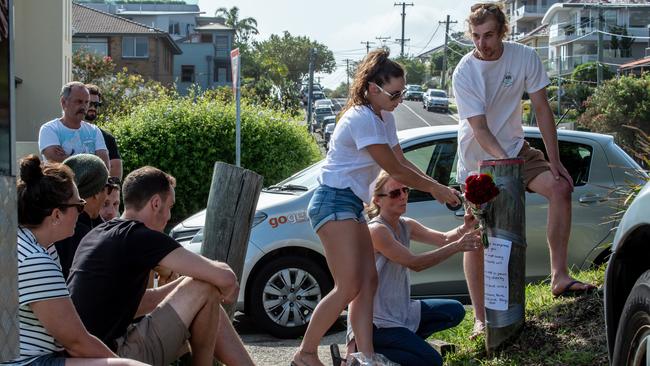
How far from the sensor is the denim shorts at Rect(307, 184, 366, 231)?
559cm

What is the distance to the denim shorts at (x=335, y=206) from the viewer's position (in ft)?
18.3

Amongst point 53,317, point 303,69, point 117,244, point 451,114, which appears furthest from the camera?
point 303,69

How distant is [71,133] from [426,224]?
3.07 meters

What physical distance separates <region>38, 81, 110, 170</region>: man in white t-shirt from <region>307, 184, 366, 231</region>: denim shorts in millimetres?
3140

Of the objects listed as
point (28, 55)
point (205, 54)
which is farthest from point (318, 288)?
point (205, 54)

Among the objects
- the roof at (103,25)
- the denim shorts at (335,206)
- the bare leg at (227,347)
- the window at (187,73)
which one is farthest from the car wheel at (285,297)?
the window at (187,73)

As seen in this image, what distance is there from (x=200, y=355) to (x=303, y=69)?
117 metres

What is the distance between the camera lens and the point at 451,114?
8438 cm

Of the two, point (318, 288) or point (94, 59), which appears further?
point (94, 59)

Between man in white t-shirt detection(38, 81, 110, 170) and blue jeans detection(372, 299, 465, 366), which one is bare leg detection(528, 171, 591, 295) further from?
man in white t-shirt detection(38, 81, 110, 170)

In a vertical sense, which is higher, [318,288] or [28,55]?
[28,55]

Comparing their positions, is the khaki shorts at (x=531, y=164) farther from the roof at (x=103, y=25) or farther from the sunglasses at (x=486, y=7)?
the roof at (x=103, y=25)

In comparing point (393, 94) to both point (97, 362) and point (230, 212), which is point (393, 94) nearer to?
point (230, 212)

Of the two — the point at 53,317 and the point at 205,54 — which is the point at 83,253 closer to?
the point at 53,317
